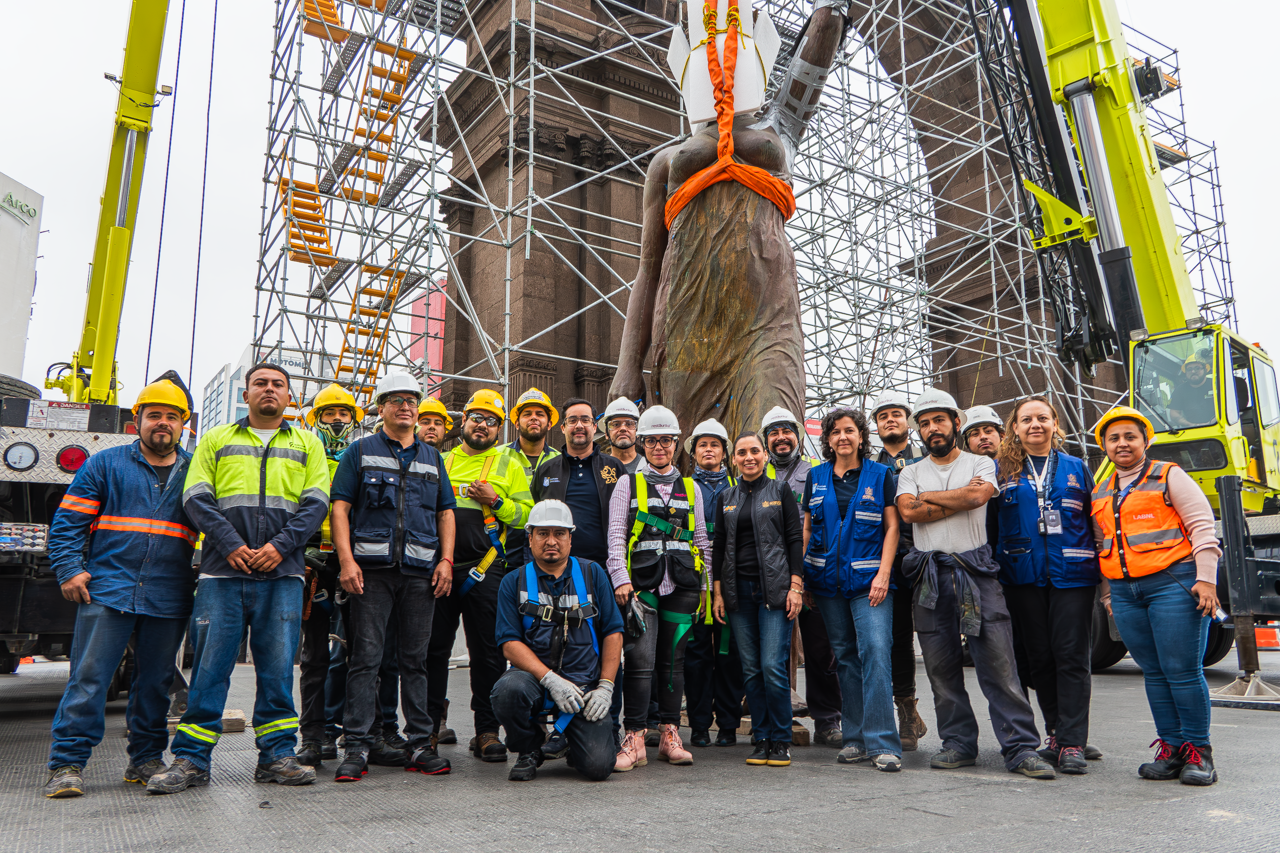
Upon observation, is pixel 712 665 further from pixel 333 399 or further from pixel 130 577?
pixel 130 577

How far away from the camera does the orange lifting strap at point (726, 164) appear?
6.91 m

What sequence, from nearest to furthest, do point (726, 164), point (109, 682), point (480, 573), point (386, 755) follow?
point (109, 682) → point (386, 755) → point (480, 573) → point (726, 164)

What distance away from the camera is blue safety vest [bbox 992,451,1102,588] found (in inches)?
180

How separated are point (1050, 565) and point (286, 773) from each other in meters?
3.72

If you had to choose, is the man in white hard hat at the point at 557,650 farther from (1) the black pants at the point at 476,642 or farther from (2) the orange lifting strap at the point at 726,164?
(2) the orange lifting strap at the point at 726,164

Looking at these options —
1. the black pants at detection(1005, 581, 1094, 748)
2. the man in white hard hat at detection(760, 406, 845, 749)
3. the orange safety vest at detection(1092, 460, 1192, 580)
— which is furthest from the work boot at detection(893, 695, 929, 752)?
the orange safety vest at detection(1092, 460, 1192, 580)

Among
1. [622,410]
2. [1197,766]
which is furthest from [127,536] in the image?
[1197,766]

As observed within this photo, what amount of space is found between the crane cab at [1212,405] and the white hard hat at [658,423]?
5862 millimetres

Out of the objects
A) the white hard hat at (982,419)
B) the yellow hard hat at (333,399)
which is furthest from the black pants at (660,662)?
the yellow hard hat at (333,399)

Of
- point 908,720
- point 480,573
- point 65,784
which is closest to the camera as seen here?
point 65,784

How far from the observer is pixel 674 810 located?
3584mm

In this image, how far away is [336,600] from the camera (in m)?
4.72

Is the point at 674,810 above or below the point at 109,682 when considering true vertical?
below

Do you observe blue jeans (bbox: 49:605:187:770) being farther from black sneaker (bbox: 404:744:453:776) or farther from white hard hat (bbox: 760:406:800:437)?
white hard hat (bbox: 760:406:800:437)
